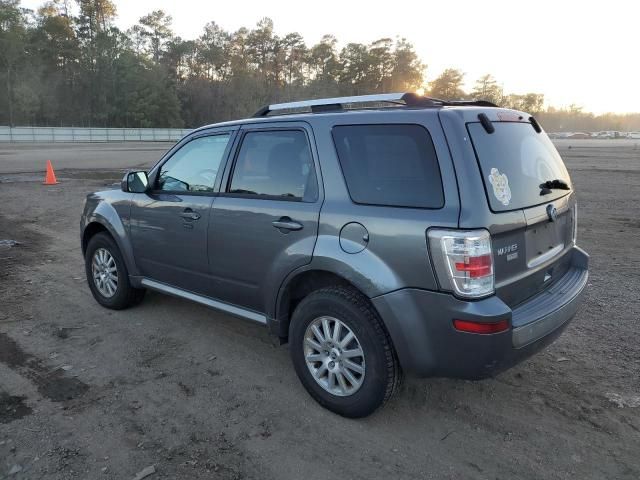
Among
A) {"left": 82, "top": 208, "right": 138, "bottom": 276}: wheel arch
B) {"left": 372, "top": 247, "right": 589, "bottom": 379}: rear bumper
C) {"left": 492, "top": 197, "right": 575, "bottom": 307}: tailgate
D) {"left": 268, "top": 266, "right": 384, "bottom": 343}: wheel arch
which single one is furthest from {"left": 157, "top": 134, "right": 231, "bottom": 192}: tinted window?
{"left": 492, "top": 197, "right": 575, "bottom": 307}: tailgate

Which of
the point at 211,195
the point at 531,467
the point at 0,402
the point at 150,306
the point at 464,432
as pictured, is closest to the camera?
the point at 531,467

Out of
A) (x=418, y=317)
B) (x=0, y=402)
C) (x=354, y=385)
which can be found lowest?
(x=0, y=402)

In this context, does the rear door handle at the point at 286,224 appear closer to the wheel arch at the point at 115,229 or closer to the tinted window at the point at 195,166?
the tinted window at the point at 195,166

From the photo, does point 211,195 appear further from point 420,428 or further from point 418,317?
point 420,428

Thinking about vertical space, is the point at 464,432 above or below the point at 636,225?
below

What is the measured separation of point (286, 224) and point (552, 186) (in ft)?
5.83

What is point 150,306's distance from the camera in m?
5.16

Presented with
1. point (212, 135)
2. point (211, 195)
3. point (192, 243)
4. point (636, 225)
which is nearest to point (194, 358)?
point (192, 243)

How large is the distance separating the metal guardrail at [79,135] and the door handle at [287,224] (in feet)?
135

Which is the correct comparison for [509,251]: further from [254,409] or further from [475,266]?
[254,409]

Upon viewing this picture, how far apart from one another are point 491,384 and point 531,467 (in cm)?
90

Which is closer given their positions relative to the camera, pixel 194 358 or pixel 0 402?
pixel 0 402

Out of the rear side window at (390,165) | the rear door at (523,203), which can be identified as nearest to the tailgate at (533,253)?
the rear door at (523,203)

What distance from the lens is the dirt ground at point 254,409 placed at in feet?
9.09
